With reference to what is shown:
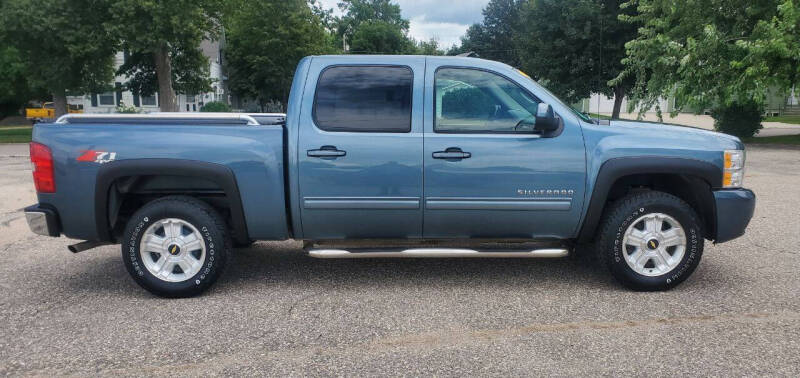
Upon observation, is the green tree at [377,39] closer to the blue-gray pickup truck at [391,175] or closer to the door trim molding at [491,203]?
the blue-gray pickup truck at [391,175]

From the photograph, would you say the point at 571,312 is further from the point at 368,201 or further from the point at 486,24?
the point at 486,24

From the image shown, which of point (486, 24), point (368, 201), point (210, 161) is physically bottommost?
point (368, 201)

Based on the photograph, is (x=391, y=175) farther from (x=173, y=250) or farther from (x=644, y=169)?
(x=644, y=169)

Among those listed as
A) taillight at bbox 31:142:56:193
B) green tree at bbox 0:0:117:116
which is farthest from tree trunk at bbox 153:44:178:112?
taillight at bbox 31:142:56:193

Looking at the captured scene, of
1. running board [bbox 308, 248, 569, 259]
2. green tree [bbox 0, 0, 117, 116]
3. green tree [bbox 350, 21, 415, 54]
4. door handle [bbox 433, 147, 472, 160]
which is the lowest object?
running board [bbox 308, 248, 569, 259]

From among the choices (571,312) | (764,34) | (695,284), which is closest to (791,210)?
(695,284)

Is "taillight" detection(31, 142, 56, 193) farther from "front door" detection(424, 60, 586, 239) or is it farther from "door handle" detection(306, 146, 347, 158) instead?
"front door" detection(424, 60, 586, 239)

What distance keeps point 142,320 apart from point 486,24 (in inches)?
3157

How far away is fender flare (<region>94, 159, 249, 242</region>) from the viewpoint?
13.9 ft

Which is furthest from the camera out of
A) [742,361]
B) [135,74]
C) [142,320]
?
[135,74]

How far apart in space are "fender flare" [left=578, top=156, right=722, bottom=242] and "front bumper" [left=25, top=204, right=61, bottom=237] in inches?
155

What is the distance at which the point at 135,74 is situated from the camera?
109ft

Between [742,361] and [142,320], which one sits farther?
[142,320]

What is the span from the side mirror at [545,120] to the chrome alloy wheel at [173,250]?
8.59 feet
